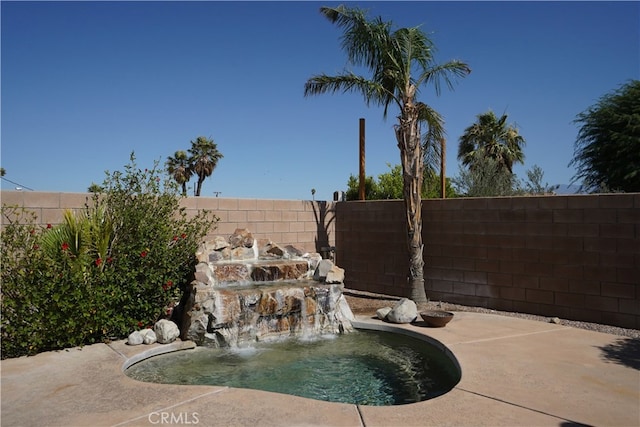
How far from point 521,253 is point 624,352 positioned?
2.66m

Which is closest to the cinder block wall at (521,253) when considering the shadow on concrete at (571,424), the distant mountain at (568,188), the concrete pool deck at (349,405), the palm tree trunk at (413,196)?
the palm tree trunk at (413,196)

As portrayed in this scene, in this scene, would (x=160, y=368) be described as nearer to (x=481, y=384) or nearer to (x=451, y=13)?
(x=481, y=384)

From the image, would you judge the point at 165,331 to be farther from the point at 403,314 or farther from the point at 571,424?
the point at 571,424

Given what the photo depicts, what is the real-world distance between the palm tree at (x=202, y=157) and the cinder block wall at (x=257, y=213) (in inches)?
890

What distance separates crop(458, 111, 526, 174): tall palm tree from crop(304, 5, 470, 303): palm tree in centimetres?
1800

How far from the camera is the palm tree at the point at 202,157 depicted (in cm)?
3189

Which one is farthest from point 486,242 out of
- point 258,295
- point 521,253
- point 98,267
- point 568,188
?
point 568,188

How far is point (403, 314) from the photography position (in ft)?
23.9

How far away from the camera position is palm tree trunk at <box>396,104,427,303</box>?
8.79 meters

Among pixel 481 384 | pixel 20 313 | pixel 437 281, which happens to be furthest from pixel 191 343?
pixel 437 281

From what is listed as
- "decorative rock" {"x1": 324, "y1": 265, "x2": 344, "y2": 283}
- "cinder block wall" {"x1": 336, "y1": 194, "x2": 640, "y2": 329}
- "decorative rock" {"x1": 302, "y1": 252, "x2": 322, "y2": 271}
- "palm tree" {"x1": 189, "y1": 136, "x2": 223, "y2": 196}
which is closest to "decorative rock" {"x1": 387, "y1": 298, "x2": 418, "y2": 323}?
"decorative rock" {"x1": 324, "y1": 265, "x2": 344, "y2": 283}

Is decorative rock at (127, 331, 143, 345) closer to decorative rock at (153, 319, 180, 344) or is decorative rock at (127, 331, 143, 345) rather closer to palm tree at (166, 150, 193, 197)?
decorative rock at (153, 319, 180, 344)

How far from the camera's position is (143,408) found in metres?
3.79

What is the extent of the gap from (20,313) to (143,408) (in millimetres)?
2631
